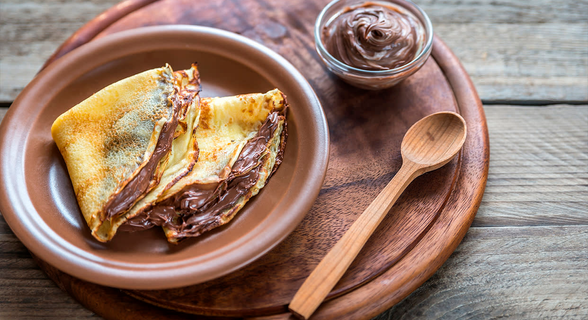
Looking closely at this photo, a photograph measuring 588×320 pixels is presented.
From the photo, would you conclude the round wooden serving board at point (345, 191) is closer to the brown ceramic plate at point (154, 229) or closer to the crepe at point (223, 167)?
the brown ceramic plate at point (154, 229)

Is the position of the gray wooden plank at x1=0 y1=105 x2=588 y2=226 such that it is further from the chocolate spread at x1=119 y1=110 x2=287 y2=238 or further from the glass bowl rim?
→ the chocolate spread at x1=119 y1=110 x2=287 y2=238

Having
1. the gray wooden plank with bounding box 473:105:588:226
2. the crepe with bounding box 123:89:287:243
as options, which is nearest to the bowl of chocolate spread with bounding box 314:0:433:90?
the crepe with bounding box 123:89:287:243

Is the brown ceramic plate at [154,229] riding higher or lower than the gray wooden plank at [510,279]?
higher

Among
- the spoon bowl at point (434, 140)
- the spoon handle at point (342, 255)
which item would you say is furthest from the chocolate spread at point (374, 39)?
the spoon handle at point (342, 255)

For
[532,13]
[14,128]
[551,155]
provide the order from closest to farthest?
1. [14,128]
2. [551,155]
3. [532,13]

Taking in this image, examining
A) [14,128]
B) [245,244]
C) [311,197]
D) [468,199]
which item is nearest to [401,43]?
[468,199]

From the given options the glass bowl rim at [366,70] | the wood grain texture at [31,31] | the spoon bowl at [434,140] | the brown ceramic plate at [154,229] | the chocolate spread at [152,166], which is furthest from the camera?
the wood grain texture at [31,31]

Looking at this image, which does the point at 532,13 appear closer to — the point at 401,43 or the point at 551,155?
the point at 551,155
